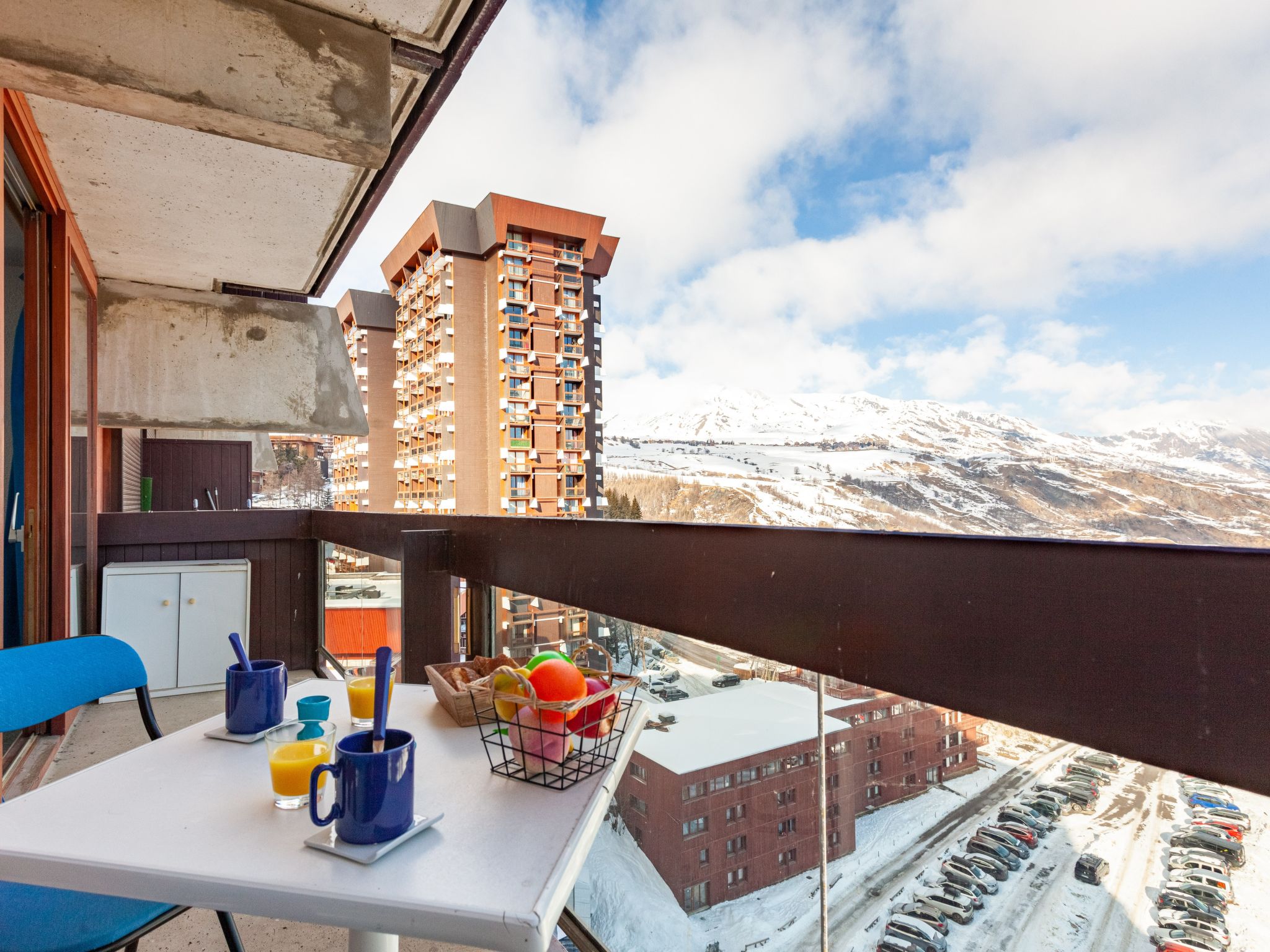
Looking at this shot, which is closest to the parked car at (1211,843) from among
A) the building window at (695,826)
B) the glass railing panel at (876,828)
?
the glass railing panel at (876,828)

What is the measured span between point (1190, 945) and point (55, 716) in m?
1.73

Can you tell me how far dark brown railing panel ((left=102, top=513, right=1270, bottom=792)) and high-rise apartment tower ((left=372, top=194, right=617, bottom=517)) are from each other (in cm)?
2340

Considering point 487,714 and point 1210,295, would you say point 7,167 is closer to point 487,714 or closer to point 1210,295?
point 487,714

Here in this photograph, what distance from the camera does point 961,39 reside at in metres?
18.4

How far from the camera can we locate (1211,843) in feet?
1.82

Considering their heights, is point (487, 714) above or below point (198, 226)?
below

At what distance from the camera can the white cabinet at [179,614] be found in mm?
3861

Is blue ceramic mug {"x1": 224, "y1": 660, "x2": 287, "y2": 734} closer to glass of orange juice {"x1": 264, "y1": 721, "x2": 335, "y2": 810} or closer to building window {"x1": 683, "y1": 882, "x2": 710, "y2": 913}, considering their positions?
glass of orange juice {"x1": 264, "y1": 721, "x2": 335, "y2": 810}

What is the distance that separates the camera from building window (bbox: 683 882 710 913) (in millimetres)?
1084

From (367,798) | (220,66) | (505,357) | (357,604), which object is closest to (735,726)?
(367,798)

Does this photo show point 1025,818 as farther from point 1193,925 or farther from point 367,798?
point 367,798

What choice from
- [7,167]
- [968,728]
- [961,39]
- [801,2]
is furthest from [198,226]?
[801,2]

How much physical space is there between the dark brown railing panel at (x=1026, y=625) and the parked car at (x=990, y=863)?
0.56 feet

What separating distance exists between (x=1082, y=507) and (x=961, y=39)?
69.0ft
